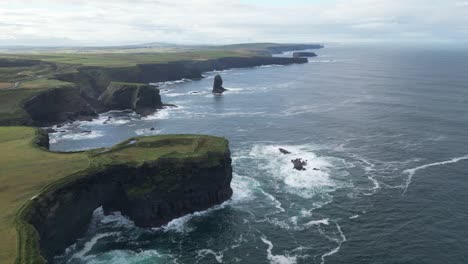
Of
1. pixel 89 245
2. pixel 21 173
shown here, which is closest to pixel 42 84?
pixel 21 173

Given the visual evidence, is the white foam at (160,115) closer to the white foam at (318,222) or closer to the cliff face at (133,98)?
the cliff face at (133,98)

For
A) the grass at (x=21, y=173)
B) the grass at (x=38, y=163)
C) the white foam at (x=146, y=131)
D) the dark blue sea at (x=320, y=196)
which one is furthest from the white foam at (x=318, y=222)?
the white foam at (x=146, y=131)

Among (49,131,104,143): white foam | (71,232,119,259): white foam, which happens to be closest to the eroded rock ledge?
(71,232,119,259): white foam

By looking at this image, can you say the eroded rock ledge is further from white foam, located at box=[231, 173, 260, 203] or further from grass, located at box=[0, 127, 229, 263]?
white foam, located at box=[231, 173, 260, 203]

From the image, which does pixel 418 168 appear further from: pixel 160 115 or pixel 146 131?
pixel 160 115

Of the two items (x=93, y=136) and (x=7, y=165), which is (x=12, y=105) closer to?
(x=93, y=136)

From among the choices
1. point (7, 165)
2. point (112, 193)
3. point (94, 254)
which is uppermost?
point (7, 165)

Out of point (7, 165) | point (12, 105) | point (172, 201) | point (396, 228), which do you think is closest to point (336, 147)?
point (396, 228)
